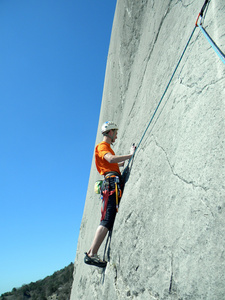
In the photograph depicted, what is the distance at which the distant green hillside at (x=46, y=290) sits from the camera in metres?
15.2

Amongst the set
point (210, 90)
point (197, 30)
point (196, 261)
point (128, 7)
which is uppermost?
point (128, 7)

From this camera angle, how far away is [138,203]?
261 centimetres

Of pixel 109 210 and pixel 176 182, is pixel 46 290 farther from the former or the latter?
pixel 176 182

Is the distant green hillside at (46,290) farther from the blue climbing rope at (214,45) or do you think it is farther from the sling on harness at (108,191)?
the blue climbing rope at (214,45)

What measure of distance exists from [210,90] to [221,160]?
608 millimetres

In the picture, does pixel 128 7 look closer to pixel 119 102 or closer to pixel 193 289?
pixel 119 102

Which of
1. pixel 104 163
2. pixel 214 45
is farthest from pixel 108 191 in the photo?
pixel 214 45

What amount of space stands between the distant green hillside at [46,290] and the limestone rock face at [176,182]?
13.1m

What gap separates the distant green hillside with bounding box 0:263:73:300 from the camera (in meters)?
15.2

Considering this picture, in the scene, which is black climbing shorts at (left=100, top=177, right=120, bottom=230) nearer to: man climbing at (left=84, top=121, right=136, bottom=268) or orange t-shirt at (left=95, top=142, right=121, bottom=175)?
man climbing at (left=84, top=121, right=136, bottom=268)

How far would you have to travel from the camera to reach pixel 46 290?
16.8m

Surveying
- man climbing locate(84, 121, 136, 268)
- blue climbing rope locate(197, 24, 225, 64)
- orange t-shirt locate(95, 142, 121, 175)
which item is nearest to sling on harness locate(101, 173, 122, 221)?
A: man climbing locate(84, 121, 136, 268)

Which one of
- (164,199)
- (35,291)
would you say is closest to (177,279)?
(164,199)

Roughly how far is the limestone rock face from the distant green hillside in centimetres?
1311
